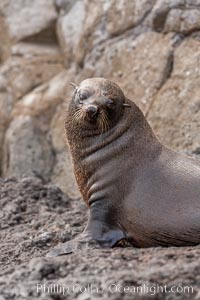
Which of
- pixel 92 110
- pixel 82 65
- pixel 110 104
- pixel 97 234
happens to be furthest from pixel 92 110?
pixel 82 65

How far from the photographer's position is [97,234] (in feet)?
16.7

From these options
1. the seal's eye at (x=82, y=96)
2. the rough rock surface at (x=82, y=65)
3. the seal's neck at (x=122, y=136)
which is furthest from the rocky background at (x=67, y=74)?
the seal's eye at (x=82, y=96)

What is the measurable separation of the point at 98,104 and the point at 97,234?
89 centimetres

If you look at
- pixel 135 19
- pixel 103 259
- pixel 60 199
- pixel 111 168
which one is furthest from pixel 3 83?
pixel 103 259

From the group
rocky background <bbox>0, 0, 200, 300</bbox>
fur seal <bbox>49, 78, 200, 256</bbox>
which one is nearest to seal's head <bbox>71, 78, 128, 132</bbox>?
fur seal <bbox>49, 78, 200, 256</bbox>

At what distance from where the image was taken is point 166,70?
7695 millimetres

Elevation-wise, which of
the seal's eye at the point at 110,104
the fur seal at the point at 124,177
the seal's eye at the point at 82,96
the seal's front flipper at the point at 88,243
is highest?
the seal's eye at the point at 82,96

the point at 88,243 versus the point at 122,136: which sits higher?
the point at 122,136

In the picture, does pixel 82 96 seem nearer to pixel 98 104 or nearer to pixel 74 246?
pixel 98 104

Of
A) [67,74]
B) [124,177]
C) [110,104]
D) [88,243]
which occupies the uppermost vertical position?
[110,104]

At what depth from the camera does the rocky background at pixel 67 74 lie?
7168 mm

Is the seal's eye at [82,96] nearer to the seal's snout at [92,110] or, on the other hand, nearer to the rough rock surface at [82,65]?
the seal's snout at [92,110]

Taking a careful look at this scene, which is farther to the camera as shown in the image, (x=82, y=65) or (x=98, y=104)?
(x=82, y=65)

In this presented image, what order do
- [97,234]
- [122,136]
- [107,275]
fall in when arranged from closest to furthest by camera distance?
[107,275] < [97,234] < [122,136]
